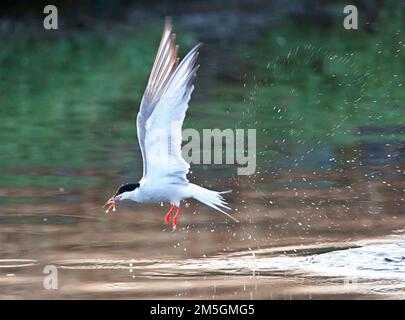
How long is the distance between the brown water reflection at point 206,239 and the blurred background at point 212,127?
15 mm

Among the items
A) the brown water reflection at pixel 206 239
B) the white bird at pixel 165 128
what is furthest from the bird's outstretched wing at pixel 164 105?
the brown water reflection at pixel 206 239

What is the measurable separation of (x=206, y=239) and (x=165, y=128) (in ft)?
3.54

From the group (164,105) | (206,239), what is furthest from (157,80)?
(206,239)

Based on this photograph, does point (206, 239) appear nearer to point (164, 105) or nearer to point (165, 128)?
point (165, 128)

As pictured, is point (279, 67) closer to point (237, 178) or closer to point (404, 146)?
point (404, 146)

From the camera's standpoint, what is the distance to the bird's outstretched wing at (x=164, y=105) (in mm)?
5816

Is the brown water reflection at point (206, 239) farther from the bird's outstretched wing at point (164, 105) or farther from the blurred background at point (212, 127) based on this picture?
the bird's outstretched wing at point (164, 105)

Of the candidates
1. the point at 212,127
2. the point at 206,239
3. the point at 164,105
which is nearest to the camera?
the point at 164,105

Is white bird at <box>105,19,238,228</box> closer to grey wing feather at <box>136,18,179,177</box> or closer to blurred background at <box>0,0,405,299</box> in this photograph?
grey wing feather at <box>136,18,179,177</box>

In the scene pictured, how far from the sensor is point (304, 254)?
6402mm

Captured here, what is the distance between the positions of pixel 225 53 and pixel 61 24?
6.27ft

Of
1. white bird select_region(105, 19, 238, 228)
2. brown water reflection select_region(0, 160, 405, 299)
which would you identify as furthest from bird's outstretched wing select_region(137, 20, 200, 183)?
brown water reflection select_region(0, 160, 405, 299)

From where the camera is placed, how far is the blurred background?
20.3 ft

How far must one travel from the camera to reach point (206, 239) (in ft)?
22.2
